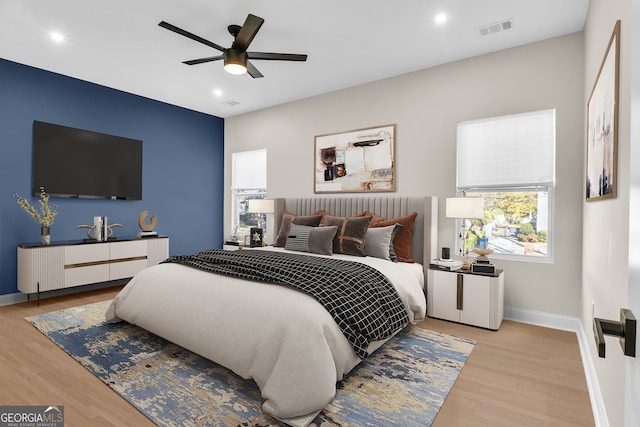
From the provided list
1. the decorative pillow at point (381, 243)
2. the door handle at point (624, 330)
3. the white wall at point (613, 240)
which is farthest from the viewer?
the decorative pillow at point (381, 243)

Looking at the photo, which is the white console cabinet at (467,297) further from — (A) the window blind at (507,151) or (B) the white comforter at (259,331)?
(B) the white comforter at (259,331)

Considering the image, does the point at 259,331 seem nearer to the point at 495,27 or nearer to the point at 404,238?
the point at 404,238

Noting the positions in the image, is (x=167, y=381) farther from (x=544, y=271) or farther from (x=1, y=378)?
(x=544, y=271)

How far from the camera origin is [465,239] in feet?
12.8

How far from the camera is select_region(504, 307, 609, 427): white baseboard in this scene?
6.27ft

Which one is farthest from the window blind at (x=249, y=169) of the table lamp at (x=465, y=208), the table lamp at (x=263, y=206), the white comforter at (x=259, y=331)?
the table lamp at (x=465, y=208)

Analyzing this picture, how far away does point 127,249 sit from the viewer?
467 cm

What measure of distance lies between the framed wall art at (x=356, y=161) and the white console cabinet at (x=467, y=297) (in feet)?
4.53

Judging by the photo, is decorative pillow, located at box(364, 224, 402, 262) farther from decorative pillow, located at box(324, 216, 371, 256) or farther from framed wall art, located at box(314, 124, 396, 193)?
framed wall art, located at box(314, 124, 396, 193)

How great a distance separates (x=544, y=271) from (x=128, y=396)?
12.2 ft

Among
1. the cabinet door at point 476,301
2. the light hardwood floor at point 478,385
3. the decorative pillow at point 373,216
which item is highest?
the decorative pillow at point 373,216

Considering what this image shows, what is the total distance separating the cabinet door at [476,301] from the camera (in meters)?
3.29

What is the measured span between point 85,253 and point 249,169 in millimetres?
2794

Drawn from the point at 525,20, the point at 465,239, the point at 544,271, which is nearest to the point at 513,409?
the point at 544,271
